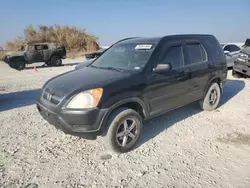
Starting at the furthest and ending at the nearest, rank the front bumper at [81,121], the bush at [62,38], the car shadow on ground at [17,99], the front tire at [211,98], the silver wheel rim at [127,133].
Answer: the bush at [62,38] → the car shadow on ground at [17,99] → the front tire at [211,98] → the silver wheel rim at [127,133] → the front bumper at [81,121]

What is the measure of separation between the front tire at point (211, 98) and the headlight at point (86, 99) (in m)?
3.11

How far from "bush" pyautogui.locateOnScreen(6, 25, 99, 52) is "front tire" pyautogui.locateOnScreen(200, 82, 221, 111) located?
90.7ft

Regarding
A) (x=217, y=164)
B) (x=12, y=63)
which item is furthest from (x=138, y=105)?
(x=12, y=63)

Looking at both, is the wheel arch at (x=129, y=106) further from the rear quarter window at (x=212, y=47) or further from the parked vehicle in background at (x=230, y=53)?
the parked vehicle in background at (x=230, y=53)

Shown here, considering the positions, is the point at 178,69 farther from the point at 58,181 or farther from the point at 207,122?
the point at 58,181

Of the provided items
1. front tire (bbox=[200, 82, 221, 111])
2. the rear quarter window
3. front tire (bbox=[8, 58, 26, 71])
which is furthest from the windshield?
front tire (bbox=[8, 58, 26, 71])

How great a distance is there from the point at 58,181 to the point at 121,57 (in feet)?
7.96

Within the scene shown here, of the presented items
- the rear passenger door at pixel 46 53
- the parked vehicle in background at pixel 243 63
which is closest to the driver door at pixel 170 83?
the parked vehicle in background at pixel 243 63

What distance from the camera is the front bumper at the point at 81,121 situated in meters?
2.88

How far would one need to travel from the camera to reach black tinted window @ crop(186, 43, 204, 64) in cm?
437

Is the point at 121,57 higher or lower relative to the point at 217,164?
higher

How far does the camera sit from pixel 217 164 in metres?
2.99

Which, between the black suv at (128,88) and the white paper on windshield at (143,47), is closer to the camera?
the black suv at (128,88)

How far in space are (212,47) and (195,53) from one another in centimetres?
82
